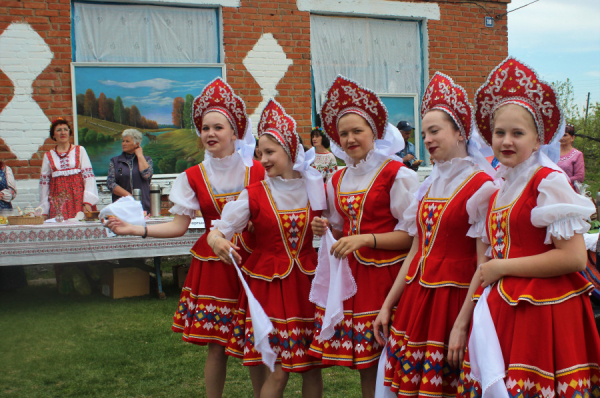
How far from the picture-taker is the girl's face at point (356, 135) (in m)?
2.68

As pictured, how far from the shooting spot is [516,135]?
6.85ft

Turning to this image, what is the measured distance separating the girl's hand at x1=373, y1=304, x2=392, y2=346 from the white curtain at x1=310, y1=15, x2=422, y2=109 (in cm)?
611

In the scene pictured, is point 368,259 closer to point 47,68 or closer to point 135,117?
point 135,117

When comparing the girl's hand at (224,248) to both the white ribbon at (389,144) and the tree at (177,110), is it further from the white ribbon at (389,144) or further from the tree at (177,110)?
the tree at (177,110)

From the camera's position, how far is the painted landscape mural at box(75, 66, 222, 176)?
7.44m

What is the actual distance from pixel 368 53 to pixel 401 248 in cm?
640

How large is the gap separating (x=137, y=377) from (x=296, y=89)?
5.03 meters

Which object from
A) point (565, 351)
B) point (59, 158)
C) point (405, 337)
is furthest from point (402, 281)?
point (59, 158)

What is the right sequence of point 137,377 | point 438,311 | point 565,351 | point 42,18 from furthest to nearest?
point 42,18 < point 137,377 < point 438,311 < point 565,351

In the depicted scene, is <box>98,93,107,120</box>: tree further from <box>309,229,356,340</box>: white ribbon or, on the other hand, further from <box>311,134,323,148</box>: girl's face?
<box>309,229,356,340</box>: white ribbon

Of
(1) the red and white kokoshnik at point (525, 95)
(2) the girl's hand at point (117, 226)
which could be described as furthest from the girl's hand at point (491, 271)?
(2) the girl's hand at point (117, 226)

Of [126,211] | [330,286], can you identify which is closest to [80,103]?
[126,211]

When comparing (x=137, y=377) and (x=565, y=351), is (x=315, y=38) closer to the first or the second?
(x=137, y=377)

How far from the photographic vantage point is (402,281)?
2.50 metres
